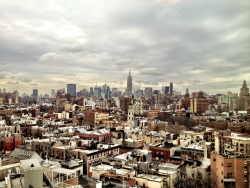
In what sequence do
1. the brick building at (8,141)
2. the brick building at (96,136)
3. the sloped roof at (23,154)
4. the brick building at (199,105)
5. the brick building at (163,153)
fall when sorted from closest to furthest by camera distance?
1. the sloped roof at (23,154)
2. the brick building at (163,153)
3. the brick building at (8,141)
4. the brick building at (96,136)
5. the brick building at (199,105)

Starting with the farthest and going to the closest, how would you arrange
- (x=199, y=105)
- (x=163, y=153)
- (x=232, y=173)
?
(x=199, y=105), (x=163, y=153), (x=232, y=173)

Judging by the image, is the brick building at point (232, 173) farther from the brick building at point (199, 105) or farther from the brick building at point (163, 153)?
the brick building at point (199, 105)

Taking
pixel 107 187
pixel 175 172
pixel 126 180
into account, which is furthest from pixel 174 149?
pixel 107 187

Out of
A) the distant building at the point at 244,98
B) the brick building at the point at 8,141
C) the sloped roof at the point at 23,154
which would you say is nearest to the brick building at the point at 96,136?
the brick building at the point at 8,141

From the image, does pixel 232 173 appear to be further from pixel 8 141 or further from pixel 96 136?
pixel 8 141

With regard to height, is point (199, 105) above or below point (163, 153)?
above

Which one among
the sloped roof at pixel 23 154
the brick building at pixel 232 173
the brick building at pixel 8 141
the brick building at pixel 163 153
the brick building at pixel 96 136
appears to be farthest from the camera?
the brick building at pixel 96 136

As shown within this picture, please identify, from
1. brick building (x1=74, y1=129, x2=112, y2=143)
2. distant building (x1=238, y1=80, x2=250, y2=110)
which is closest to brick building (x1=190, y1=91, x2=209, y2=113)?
distant building (x1=238, y1=80, x2=250, y2=110)

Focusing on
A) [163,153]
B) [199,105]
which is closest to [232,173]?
[163,153]

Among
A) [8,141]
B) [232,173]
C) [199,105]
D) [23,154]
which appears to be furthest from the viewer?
[199,105]

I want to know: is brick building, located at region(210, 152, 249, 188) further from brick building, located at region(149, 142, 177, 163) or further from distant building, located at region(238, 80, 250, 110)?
distant building, located at region(238, 80, 250, 110)

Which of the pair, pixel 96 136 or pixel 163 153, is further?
pixel 96 136

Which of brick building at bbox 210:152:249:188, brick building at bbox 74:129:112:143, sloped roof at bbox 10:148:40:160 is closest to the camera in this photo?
sloped roof at bbox 10:148:40:160

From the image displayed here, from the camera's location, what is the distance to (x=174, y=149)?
152 ft
